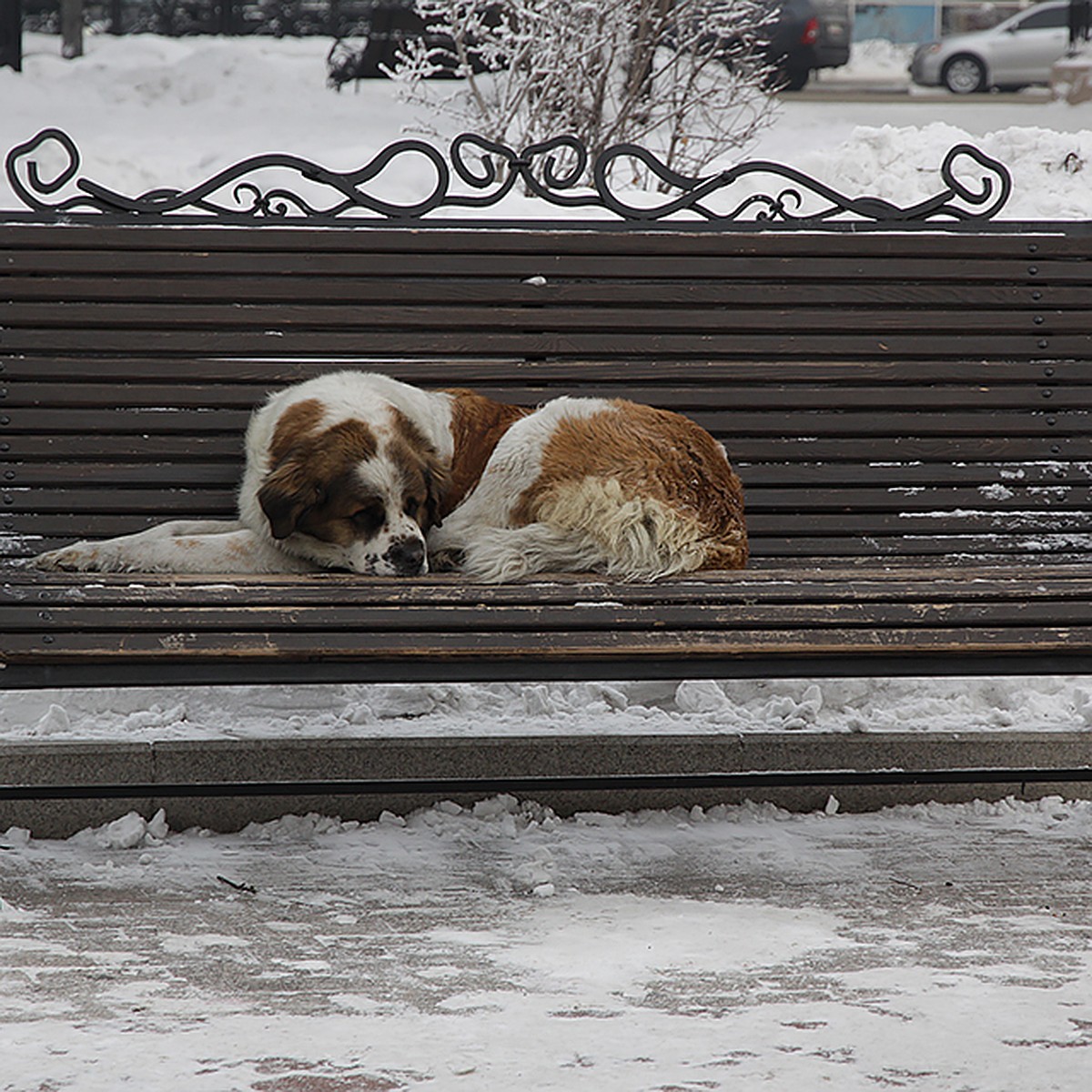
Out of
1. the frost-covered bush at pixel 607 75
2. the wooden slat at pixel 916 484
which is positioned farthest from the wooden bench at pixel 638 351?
the frost-covered bush at pixel 607 75

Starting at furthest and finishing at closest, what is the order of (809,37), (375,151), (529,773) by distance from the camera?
1. (809,37)
2. (375,151)
3. (529,773)

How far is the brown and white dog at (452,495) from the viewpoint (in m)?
4.09

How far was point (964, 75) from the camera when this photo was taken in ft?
70.2

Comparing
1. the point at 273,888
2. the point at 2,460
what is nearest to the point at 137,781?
the point at 273,888

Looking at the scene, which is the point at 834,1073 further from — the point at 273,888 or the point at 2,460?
the point at 2,460

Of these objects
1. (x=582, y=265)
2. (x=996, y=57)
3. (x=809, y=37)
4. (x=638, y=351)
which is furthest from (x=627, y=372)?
(x=996, y=57)

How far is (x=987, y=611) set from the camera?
3.73 m

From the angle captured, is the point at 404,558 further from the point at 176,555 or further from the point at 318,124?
the point at 318,124

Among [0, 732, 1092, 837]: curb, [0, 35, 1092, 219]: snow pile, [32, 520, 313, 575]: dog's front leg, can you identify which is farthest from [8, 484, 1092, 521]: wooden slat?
[0, 35, 1092, 219]: snow pile

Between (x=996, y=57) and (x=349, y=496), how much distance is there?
1927 centimetres

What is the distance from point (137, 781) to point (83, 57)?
53.9ft

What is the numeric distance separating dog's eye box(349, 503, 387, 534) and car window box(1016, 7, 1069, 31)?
1993cm

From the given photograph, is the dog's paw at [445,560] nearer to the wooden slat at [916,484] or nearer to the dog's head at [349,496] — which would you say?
the dog's head at [349,496]

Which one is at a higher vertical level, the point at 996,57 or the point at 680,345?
the point at 996,57
